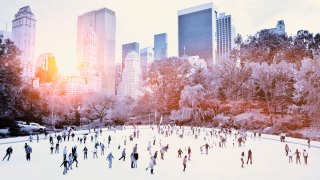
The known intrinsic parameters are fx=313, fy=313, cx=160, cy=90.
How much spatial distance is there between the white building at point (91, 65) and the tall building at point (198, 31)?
5111 cm

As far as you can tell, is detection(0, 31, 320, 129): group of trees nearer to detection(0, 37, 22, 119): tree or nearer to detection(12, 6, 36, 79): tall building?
detection(0, 37, 22, 119): tree

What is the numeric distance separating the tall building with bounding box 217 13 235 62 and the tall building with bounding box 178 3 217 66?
61.8 ft

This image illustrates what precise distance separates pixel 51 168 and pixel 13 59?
2410 cm

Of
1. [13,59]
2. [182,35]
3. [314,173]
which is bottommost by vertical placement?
[314,173]

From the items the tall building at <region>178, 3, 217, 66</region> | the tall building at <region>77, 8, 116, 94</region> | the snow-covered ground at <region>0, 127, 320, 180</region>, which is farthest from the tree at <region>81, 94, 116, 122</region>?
the tall building at <region>77, 8, 116, 94</region>

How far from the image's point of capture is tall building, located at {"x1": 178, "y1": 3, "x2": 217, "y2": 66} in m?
140

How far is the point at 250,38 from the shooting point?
198 feet

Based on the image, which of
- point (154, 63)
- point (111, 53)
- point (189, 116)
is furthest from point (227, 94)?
point (111, 53)

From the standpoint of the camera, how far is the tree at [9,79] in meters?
33.1

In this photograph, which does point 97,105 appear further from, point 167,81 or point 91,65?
point 91,65

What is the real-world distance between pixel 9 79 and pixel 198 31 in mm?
121364

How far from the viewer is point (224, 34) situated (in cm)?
17262

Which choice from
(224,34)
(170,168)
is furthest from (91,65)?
(170,168)

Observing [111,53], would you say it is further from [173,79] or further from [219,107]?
[219,107]
